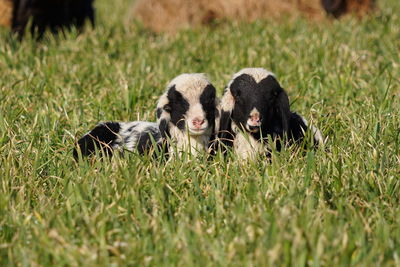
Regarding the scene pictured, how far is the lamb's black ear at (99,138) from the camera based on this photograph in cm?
591

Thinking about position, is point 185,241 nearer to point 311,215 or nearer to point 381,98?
point 311,215

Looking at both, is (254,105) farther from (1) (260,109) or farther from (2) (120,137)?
(2) (120,137)

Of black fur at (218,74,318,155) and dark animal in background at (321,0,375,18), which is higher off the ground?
black fur at (218,74,318,155)

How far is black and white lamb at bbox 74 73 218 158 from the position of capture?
216 inches

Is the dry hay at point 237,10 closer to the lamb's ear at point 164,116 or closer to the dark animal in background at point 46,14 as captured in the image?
the dark animal in background at point 46,14

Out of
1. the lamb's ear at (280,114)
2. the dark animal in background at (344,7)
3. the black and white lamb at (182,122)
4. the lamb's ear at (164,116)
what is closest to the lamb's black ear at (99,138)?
the black and white lamb at (182,122)

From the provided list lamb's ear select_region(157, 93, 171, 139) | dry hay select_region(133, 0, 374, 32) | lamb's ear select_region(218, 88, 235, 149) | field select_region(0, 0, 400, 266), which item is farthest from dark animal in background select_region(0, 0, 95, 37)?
lamb's ear select_region(218, 88, 235, 149)

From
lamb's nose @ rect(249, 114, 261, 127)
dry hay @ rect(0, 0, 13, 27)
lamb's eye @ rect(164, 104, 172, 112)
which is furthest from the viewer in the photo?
dry hay @ rect(0, 0, 13, 27)

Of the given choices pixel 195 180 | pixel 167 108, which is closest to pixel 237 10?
pixel 167 108

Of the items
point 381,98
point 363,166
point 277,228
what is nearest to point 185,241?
point 277,228

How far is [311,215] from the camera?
4.15 m

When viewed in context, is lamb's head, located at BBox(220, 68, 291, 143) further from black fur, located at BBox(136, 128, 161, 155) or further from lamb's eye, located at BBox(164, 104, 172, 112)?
black fur, located at BBox(136, 128, 161, 155)

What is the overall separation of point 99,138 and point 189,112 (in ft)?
3.01

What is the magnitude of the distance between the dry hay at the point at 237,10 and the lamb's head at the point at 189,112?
5.65m
